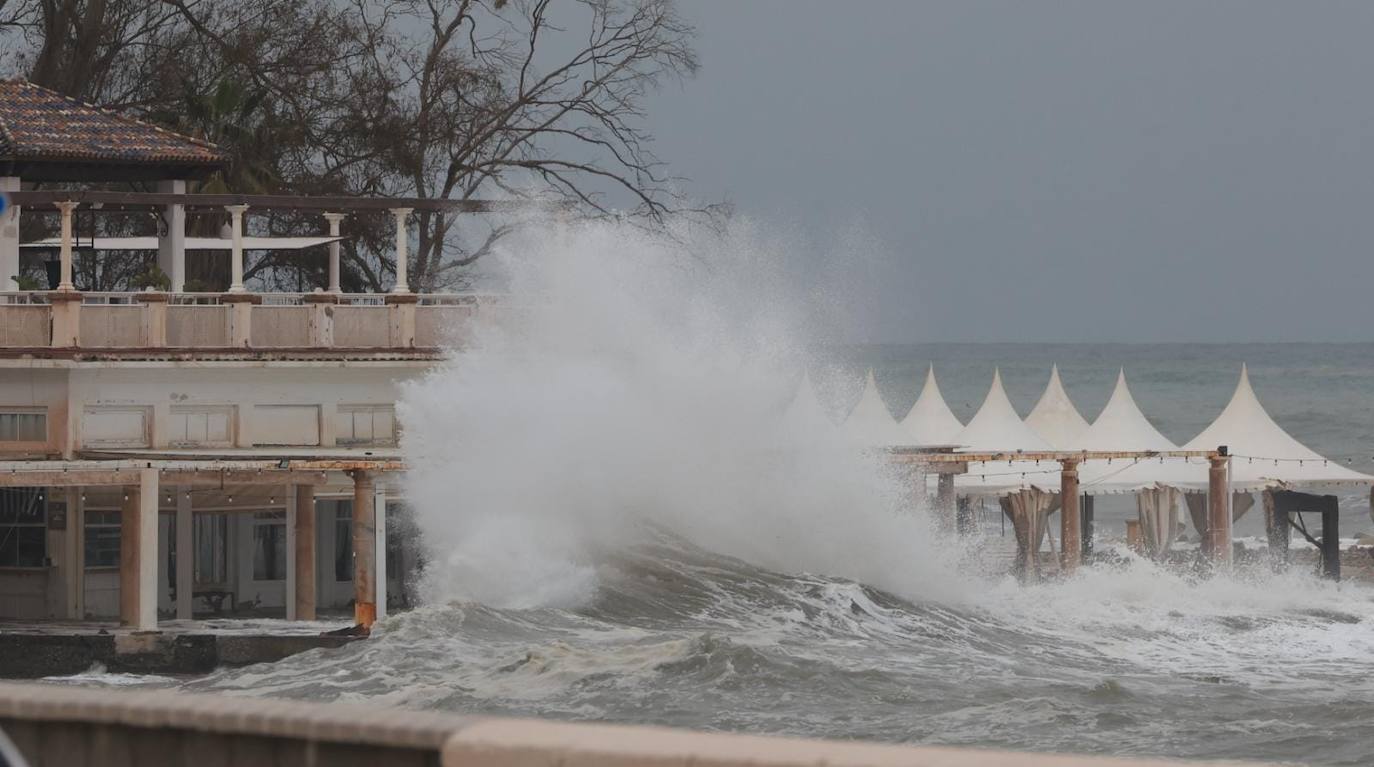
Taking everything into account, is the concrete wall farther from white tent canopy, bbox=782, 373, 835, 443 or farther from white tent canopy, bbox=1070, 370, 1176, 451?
white tent canopy, bbox=1070, 370, 1176, 451

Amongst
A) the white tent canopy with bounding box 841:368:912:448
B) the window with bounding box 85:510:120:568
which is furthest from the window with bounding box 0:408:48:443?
the white tent canopy with bounding box 841:368:912:448

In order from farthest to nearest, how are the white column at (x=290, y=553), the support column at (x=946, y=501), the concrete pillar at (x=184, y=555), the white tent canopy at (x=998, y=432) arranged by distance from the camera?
the white tent canopy at (x=998, y=432), the support column at (x=946, y=501), the concrete pillar at (x=184, y=555), the white column at (x=290, y=553)

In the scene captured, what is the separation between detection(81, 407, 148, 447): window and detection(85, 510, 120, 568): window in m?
1.05

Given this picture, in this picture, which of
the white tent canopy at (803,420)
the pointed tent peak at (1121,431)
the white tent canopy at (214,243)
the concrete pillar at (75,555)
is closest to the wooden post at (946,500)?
the white tent canopy at (803,420)

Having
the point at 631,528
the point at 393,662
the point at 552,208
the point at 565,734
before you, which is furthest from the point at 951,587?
the point at 565,734

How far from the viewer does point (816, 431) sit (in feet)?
125

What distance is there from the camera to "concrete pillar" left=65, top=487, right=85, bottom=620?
101 ft

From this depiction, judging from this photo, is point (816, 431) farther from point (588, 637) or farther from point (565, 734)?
point (565, 734)

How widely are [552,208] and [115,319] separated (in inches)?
411

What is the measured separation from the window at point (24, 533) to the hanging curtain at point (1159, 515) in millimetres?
24945

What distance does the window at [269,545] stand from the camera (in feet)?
110

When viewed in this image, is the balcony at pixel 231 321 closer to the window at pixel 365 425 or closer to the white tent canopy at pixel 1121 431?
the window at pixel 365 425

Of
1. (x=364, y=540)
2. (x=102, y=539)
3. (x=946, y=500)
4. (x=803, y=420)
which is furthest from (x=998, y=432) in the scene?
(x=364, y=540)

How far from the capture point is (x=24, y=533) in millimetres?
31156
